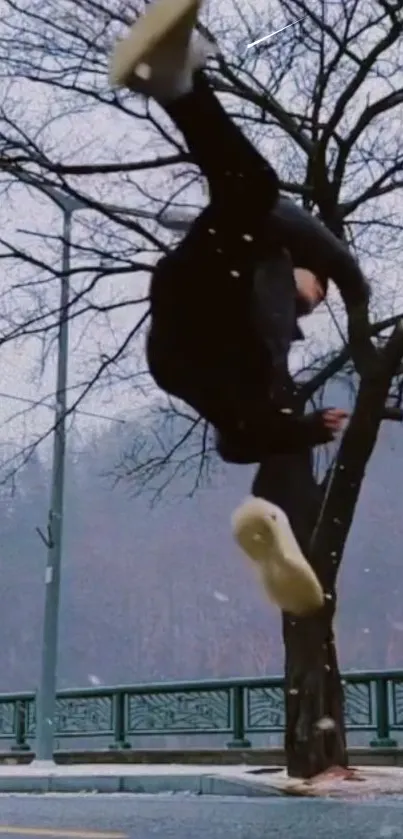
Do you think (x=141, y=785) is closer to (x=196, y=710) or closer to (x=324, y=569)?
(x=196, y=710)

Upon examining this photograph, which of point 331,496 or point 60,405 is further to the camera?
point 60,405

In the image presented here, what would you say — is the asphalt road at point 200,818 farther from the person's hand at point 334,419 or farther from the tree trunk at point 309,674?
the person's hand at point 334,419

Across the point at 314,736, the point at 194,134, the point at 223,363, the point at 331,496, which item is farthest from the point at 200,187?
the point at 314,736

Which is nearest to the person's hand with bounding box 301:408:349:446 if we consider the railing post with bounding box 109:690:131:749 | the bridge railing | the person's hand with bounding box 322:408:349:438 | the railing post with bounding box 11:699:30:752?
the person's hand with bounding box 322:408:349:438

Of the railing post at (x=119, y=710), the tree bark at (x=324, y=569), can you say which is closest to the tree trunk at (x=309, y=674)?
the tree bark at (x=324, y=569)

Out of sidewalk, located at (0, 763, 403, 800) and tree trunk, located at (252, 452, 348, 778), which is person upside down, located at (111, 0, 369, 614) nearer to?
tree trunk, located at (252, 452, 348, 778)

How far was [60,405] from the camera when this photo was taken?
1104mm

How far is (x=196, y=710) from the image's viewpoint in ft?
3.48

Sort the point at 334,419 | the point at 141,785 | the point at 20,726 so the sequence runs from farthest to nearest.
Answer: the point at 20,726, the point at 141,785, the point at 334,419

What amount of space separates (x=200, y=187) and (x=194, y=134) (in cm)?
4

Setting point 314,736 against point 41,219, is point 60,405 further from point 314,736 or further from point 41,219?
point 314,736

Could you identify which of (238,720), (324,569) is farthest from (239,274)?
(238,720)

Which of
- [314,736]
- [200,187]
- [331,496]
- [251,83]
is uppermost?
[251,83]

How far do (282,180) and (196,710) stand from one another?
0.45 m
